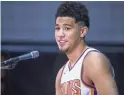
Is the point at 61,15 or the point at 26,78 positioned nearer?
the point at 61,15

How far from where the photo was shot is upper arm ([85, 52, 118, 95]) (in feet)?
4.20

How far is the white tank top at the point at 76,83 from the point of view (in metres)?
1.35

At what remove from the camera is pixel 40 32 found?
5.40 ft

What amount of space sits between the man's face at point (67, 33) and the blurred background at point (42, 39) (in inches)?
7.3

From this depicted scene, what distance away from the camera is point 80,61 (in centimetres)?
139

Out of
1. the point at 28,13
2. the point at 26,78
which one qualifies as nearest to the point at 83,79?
the point at 26,78

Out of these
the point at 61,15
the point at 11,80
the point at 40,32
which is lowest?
the point at 11,80

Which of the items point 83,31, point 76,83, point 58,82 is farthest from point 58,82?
point 83,31

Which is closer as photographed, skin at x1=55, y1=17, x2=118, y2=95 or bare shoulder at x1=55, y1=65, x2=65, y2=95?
skin at x1=55, y1=17, x2=118, y2=95

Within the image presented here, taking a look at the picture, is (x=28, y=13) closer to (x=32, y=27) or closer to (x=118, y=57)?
(x=32, y=27)

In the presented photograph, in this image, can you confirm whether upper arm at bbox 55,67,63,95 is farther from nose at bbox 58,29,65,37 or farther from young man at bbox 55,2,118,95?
nose at bbox 58,29,65,37

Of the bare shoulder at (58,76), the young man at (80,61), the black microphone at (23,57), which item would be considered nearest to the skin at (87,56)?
the young man at (80,61)

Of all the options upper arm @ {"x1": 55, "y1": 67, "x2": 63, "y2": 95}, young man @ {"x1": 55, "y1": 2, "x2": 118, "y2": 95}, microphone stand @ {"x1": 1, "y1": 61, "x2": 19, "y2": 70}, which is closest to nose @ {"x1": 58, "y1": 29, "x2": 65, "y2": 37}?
young man @ {"x1": 55, "y1": 2, "x2": 118, "y2": 95}

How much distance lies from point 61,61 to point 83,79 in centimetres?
28
